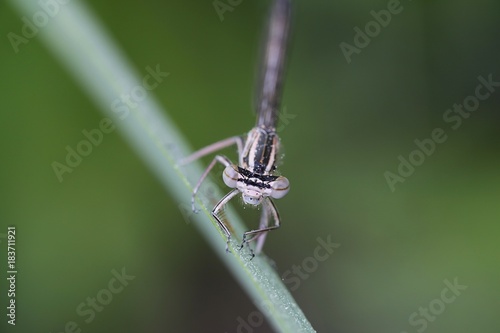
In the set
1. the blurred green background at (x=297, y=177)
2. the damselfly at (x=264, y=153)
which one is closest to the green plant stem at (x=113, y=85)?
the damselfly at (x=264, y=153)

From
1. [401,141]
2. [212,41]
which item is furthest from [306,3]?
[401,141]

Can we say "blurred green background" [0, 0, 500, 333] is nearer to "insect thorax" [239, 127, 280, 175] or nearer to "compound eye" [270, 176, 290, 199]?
"insect thorax" [239, 127, 280, 175]

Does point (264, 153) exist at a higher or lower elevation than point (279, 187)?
higher

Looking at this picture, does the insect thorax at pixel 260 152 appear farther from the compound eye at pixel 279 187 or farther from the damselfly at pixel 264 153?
the compound eye at pixel 279 187

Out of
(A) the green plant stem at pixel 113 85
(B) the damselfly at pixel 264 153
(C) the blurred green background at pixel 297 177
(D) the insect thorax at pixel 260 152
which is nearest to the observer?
(A) the green plant stem at pixel 113 85

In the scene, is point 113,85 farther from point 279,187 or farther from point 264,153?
point 279,187

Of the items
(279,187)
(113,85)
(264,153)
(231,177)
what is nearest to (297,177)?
(264,153)

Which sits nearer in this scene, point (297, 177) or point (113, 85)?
point (113, 85)
